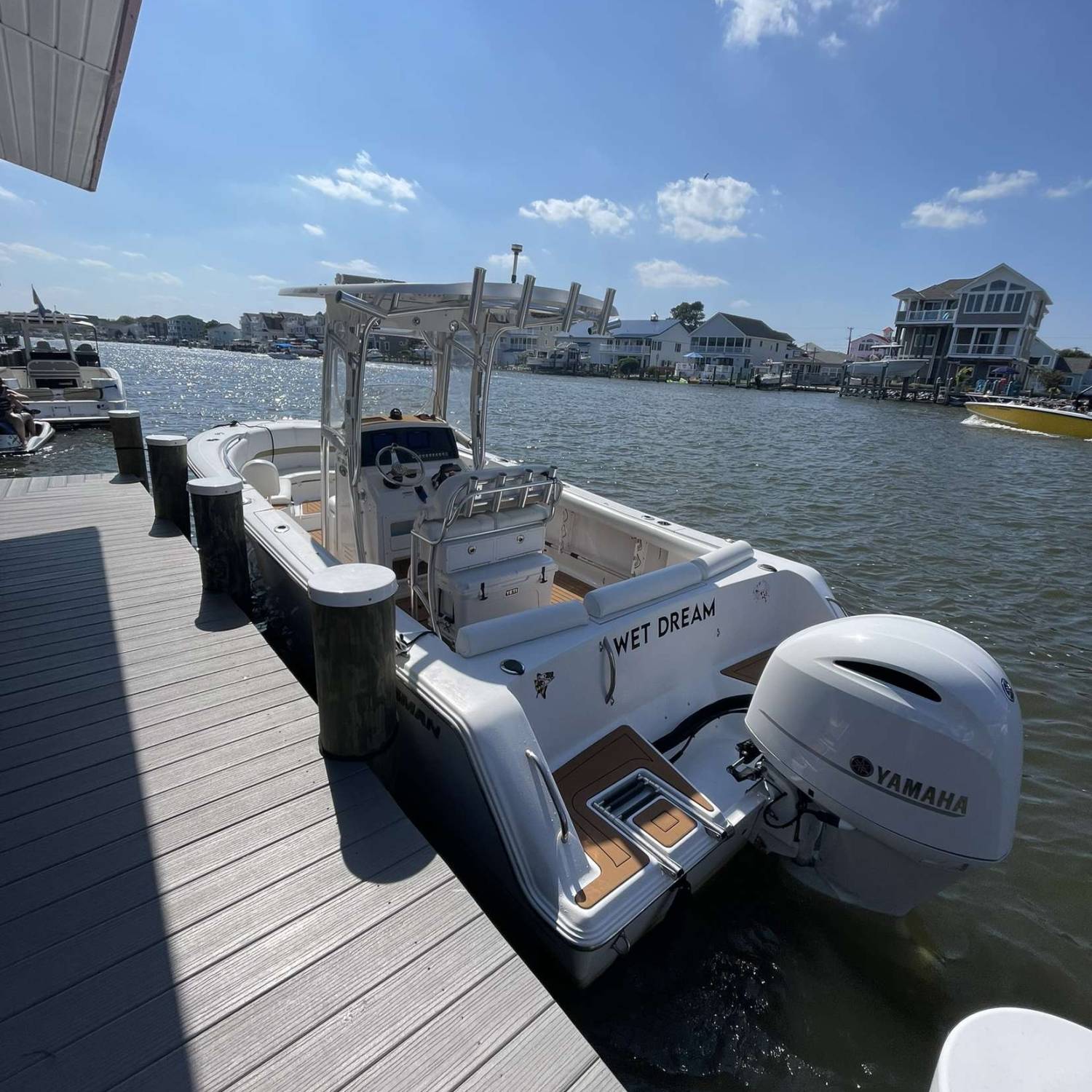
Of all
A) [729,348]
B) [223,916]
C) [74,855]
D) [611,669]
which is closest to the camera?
[223,916]

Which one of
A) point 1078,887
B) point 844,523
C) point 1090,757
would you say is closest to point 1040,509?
point 844,523

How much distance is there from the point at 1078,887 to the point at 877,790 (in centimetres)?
228

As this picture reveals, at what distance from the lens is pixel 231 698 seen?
290cm

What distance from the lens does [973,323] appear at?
45.4 meters

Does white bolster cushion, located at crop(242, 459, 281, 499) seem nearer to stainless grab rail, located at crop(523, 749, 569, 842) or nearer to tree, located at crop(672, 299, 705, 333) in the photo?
stainless grab rail, located at crop(523, 749, 569, 842)

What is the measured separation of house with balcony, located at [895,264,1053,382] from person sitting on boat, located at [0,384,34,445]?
54912mm

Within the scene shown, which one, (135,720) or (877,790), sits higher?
(877,790)

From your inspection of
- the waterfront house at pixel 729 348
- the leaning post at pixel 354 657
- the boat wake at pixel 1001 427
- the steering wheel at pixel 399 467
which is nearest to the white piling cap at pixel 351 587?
the leaning post at pixel 354 657

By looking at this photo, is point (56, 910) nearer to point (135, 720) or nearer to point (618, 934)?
point (135, 720)

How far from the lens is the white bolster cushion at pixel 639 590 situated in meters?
3.10

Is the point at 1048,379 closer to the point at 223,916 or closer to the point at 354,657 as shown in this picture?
the point at 354,657

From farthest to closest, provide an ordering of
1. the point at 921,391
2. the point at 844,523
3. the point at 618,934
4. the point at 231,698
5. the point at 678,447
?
the point at 921,391 < the point at 678,447 < the point at 844,523 < the point at 231,698 < the point at 618,934

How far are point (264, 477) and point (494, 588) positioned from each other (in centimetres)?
384

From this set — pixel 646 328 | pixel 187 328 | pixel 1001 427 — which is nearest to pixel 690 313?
pixel 646 328
